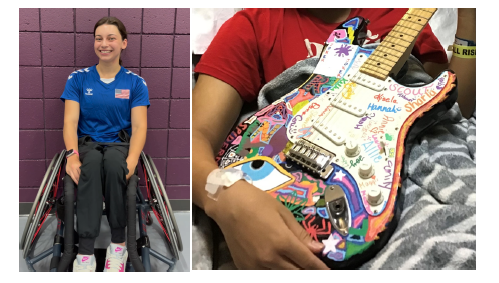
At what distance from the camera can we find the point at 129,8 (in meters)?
1.12

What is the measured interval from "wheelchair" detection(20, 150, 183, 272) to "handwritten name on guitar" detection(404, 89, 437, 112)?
2.06ft

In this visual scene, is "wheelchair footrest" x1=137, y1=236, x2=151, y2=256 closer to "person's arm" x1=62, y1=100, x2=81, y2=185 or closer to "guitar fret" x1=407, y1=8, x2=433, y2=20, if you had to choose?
"person's arm" x1=62, y1=100, x2=81, y2=185

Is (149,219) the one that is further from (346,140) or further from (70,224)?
(346,140)

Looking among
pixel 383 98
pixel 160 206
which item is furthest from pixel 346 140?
pixel 160 206

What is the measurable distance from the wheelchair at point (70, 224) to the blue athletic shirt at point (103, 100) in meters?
0.10

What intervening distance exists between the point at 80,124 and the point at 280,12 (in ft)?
2.06


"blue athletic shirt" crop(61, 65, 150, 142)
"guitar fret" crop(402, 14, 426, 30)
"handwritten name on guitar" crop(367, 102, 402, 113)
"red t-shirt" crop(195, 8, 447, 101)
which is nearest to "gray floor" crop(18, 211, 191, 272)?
"blue athletic shirt" crop(61, 65, 150, 142)

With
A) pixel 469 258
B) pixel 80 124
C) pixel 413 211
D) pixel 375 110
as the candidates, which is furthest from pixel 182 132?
pixel 469 258

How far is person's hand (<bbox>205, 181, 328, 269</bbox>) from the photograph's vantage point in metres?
0.71

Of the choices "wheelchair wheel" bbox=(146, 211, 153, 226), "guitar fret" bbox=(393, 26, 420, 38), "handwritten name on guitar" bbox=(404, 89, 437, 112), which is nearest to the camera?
"handwritten name on guitar" bbox=(404, 89, 437, 112)

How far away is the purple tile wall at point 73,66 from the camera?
1.12 metres

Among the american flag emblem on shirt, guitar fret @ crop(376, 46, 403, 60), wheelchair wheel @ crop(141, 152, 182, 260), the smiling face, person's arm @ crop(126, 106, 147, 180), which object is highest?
guitar fret @ crop(376, 46, 403, 60)
